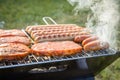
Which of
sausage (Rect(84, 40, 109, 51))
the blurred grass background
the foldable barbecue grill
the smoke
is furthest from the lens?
the blurred grass background

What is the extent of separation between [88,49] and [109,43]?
36 centimetres

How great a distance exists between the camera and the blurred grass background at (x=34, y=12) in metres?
7.04

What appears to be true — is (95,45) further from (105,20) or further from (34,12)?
(34,12)

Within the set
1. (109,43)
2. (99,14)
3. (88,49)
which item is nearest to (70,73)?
(88,49)

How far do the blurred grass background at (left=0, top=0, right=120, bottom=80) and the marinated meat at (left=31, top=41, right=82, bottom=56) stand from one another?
3.69 metres

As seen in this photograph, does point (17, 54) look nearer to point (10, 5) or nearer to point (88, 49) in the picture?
point (88, 49)

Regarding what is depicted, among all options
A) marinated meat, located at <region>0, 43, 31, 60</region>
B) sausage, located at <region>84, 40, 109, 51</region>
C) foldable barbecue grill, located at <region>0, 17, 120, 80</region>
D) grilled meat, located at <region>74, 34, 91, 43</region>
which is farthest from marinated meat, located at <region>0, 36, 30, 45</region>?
sausage, located at <region>84, 40, 109, 51</region>

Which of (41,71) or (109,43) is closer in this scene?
(41,71)

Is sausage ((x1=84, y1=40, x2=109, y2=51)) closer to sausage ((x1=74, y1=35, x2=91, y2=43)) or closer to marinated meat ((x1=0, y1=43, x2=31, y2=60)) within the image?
sausage ((x1=74, y1=35, x2=91, y2=43))

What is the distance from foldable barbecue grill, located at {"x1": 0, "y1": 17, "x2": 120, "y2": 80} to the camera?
9.19ft

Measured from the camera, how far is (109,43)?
3.36m

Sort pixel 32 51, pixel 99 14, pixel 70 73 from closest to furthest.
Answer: pixel 32 51 < pixel 70 73 < pixel 99 14

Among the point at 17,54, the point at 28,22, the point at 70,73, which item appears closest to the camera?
the point at 17,54

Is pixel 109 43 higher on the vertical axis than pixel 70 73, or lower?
higher
